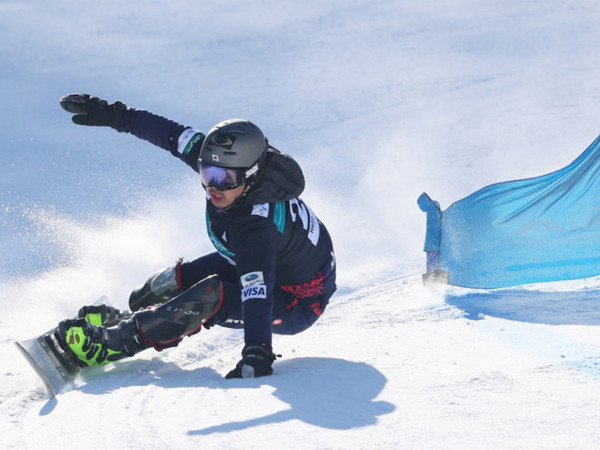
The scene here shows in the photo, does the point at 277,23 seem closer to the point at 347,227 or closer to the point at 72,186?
the point at 72,186

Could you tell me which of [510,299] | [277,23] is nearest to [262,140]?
[510,299]

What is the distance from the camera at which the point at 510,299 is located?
5219 millimetres

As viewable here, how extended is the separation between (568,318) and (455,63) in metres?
8.89

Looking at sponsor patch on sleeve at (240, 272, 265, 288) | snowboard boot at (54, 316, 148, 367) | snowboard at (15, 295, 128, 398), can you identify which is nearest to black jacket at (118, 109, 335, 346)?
sponsor patch on sleeve at (240, 272, 265, 288)

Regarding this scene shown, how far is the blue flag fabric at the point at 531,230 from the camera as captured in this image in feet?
17.2

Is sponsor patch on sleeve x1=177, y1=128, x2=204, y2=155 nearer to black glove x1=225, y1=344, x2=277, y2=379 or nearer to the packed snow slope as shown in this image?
the packed snow slope

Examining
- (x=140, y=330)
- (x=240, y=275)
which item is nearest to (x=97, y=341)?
(x=140, y=330)

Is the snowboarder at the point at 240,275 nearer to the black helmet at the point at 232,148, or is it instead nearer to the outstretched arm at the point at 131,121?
the black helmet at the point at 232,148

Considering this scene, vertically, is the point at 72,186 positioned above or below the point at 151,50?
below

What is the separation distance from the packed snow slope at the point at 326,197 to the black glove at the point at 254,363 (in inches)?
4.0

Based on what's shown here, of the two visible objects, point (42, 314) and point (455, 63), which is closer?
point (42, 314)

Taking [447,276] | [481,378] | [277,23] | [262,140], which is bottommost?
[481,378]

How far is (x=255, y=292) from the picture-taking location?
395 cm

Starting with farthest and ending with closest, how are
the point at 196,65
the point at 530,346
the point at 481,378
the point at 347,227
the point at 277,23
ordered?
the point at 277,23, the point at 196,65, the point at 347,227, the point at 530,346, the point at 481,378
